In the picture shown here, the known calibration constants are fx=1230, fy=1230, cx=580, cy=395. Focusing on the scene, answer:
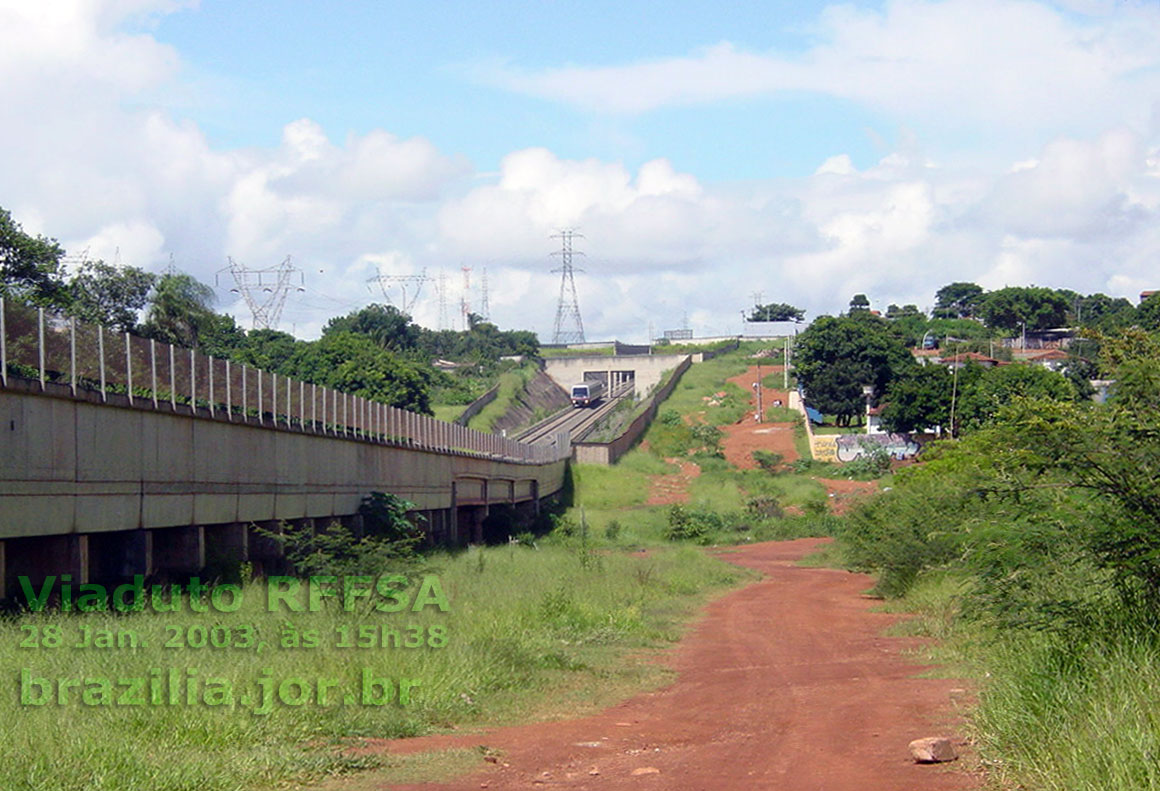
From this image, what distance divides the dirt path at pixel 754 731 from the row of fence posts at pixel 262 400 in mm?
9628

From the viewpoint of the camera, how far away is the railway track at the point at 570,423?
87125 millimetres

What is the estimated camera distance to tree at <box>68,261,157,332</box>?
5650cm

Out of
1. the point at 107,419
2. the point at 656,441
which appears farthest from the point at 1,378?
the point at 656,441

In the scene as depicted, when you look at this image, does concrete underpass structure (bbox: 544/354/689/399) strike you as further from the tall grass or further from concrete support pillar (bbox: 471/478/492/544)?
the tall grass

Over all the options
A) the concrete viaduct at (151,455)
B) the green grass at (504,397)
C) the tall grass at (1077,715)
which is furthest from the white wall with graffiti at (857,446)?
the tall grass at (1077,715)

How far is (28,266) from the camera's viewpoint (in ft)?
166

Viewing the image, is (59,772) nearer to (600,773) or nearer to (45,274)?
(600,773)

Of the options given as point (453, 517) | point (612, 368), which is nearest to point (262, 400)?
point (453, 517)

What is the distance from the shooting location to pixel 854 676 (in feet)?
52.7

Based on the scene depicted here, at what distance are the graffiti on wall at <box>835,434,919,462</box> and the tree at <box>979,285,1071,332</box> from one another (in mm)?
A: 64642

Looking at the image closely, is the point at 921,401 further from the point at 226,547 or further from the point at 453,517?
the point at 226,547

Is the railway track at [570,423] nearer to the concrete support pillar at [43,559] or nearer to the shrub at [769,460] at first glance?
the shrub at [769,460]

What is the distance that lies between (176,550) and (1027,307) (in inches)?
5011

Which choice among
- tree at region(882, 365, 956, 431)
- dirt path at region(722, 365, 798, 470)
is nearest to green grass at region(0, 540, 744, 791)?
tree at region(882, 365, 956, 431)
